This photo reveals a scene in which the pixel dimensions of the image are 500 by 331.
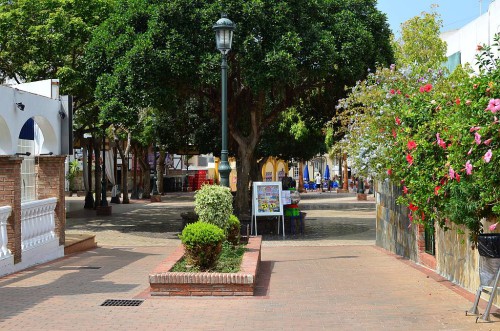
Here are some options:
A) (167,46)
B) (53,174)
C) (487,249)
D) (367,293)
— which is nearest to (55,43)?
(167,46)

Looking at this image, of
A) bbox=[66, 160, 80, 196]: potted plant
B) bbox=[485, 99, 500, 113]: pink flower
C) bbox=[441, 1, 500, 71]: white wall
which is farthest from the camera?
bbox=[66, 160, 80, 196]: potted plant

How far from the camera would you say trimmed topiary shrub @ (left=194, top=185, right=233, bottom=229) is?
40.6ft

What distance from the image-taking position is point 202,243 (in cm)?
1059

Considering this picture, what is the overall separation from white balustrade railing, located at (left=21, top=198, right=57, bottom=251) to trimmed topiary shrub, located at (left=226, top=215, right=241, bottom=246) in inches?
155

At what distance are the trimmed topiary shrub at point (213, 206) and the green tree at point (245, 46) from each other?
26.1 feet

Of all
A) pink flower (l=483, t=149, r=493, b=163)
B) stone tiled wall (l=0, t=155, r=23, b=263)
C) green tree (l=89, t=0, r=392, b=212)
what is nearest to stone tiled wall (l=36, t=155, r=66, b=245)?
stone tiled wall (l=0, t=155, r=23, b=263)

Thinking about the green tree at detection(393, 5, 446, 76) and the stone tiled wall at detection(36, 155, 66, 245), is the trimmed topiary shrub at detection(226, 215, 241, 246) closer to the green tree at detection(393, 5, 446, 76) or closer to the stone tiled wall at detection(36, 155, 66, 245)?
the stone tiled wall at detection(36, 155, 66, 245)

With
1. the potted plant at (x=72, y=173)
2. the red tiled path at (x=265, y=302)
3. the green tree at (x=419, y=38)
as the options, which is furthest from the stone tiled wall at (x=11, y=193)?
the potted plant at (x=72, y=173)

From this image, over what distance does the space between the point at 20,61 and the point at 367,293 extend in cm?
1870

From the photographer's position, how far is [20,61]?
2564cm

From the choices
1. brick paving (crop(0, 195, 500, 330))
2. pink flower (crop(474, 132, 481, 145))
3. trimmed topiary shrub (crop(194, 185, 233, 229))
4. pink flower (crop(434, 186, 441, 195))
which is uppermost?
pink flower (crop(474, 132, 481, 145))

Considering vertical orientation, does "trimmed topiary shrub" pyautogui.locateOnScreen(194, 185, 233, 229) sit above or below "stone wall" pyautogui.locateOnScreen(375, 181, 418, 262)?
above

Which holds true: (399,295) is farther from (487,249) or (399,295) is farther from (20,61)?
(20,61)

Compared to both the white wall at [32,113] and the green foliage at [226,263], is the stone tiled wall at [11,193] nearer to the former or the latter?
the white wall at [32,113]
